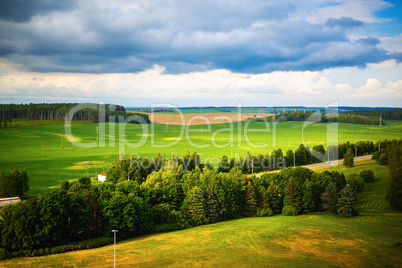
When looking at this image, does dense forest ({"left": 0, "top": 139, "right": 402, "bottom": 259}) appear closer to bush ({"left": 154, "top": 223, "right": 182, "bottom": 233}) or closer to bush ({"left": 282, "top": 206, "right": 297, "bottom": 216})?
bush ({"left": 154, "top": 223, "right": 182, "bottom": 233})

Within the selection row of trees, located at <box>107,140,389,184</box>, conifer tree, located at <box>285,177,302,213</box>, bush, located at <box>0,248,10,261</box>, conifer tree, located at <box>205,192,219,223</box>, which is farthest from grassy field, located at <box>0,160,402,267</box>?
row of trees, located at <box>107,140,389,184</box>

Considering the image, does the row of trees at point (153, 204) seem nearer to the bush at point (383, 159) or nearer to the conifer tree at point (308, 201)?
the conifer tree at point (308, 201)

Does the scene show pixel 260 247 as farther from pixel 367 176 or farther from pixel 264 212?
pixel 367 176

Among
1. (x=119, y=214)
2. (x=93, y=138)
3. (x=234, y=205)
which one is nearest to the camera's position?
(x=119, y=214)

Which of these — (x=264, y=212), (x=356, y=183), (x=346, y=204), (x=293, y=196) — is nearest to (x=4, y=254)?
(x=264, y=212)

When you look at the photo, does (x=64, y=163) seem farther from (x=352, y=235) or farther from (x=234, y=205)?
(x=352, y=235)

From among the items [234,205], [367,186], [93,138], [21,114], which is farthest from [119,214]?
[21,114]
